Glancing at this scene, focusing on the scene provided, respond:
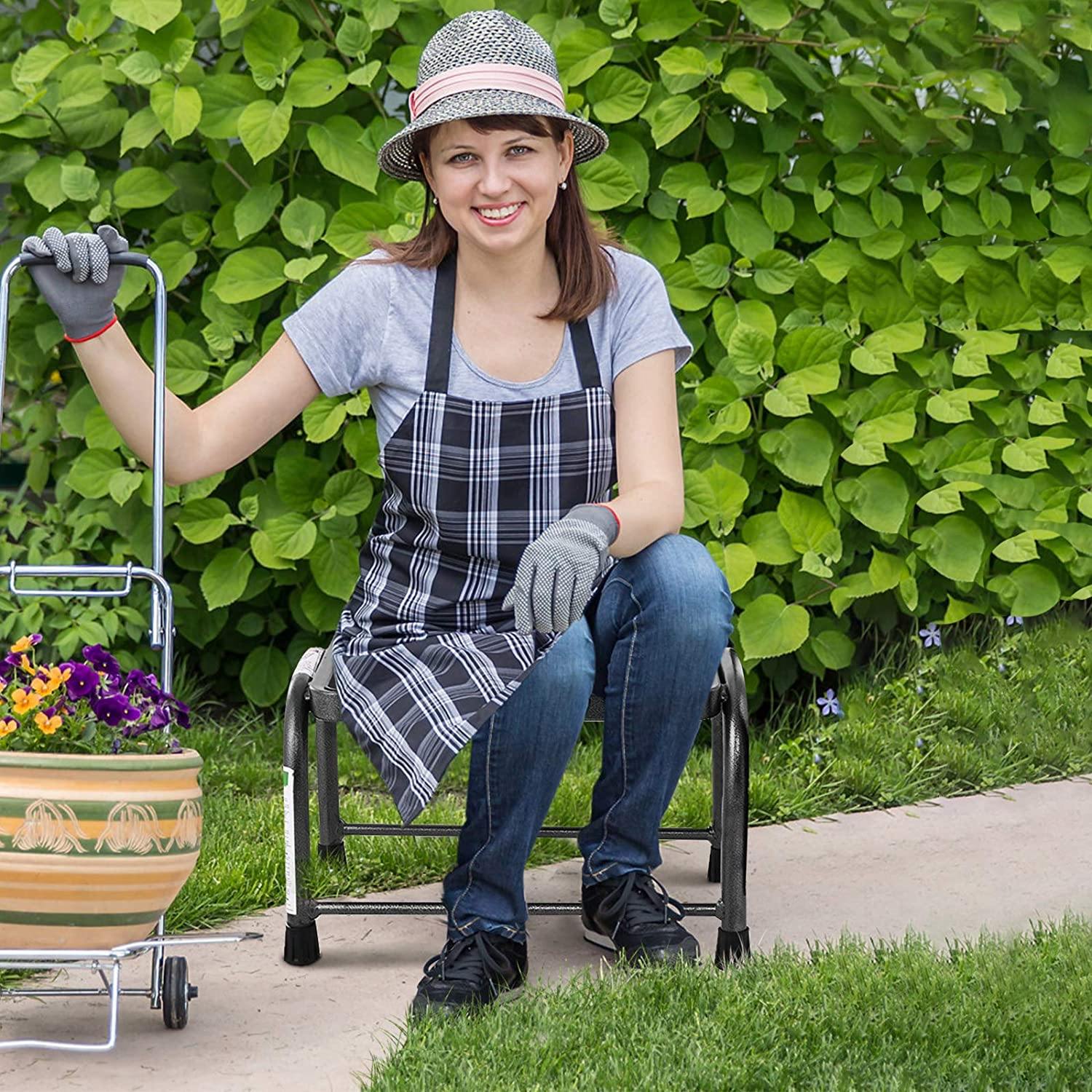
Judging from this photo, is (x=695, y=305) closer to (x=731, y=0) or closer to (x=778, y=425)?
(x=778, y=425)

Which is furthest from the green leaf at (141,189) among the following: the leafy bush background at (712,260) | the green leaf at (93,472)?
the green leaf at (93,472)

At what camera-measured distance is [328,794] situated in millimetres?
2824

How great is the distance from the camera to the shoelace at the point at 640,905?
2.44 meters

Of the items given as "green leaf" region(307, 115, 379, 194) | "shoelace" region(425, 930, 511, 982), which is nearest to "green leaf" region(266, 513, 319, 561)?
"green leaf" region(307, 115, 379, 194)

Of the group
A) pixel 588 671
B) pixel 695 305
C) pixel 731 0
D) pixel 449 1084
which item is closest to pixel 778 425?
pixel 695 305

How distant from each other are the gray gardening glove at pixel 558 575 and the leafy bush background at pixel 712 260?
135 cm

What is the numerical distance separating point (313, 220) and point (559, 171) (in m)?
1.12

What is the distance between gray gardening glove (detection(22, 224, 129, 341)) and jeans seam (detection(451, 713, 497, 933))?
0.78 meters

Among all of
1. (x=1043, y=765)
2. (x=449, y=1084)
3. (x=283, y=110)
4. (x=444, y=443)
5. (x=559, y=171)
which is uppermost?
(x=283, y=110)

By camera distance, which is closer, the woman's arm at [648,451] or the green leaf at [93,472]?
the woman's arm at [648,451]

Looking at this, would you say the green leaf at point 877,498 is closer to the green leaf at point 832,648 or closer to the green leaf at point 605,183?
the green leaf at point 832,648

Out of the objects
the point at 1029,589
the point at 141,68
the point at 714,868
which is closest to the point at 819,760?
the point at 714,868

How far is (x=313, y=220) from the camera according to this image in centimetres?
349

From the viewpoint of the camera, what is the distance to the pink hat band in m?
2.36
